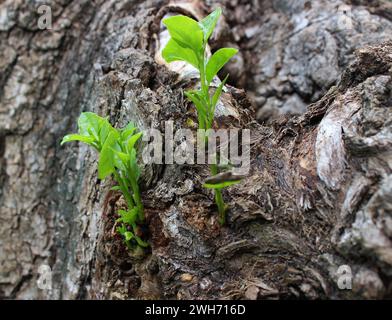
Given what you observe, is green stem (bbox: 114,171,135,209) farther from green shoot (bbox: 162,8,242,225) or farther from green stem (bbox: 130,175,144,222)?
green shoot (bbox: 162,8,242,225)

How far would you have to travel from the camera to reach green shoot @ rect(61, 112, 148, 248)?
124 cm

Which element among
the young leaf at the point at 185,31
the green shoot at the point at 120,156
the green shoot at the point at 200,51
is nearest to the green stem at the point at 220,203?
the green shoot at the point at 200,51

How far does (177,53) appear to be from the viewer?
1.21m

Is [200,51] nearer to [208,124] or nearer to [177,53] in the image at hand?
[177,53]

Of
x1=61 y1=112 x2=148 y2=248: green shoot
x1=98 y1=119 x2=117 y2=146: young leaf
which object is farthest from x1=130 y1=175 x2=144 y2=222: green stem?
x1=98 y1=119 x2=117 y2=146: young leaf

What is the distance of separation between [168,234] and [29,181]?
97 cm

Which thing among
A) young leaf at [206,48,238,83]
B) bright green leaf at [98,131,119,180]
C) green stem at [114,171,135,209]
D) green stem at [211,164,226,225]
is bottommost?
green stem at [211,164,226,225]

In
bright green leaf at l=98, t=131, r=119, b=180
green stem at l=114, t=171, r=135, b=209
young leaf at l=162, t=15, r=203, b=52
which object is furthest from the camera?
green stem at l=114, t=171, r=135, b=209

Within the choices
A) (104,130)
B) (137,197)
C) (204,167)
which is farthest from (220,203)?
(104,130)

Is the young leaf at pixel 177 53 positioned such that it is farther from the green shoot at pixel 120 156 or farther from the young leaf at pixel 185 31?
the green shoot at pixel 120 156

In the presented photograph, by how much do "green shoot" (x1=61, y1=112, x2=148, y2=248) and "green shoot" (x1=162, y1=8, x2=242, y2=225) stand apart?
0.21 m

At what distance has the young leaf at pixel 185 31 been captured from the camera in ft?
3.63

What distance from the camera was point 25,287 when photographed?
6.47 feet

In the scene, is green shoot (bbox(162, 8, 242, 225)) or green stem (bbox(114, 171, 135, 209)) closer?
green shoot (bbox(162, 8, 242, 225))
